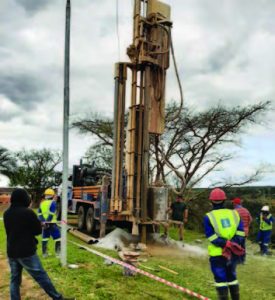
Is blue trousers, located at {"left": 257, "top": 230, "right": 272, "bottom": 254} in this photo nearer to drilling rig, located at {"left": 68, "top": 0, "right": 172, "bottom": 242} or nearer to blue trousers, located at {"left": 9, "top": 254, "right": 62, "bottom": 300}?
drilling rig, located at {"left": 68, "top": 0, "right": 172, "bottom": 242}

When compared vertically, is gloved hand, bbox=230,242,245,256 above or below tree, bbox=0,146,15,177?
below

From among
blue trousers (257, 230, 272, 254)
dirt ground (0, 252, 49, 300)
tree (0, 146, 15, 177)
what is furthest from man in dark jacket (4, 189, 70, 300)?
tree (0, 146, 15, 177)

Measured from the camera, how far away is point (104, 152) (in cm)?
3044

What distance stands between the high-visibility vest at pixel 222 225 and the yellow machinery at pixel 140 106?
22.1 ft

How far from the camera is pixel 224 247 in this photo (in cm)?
628

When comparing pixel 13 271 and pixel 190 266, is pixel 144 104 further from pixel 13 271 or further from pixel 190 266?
pixel 13 271

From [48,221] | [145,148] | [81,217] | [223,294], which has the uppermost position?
[145,148]

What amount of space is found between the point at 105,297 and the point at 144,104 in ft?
23.6

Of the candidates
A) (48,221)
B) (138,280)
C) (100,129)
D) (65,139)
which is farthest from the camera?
(100,129)

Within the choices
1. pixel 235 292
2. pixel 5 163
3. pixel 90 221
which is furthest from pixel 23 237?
pixel 5 163

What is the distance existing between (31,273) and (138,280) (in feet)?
8.30

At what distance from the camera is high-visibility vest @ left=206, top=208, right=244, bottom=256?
6312 millimetres

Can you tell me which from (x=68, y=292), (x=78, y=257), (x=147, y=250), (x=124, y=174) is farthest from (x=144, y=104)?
(x=68, y=292)

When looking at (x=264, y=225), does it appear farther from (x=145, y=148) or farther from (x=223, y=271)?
(x=223, y=271)
